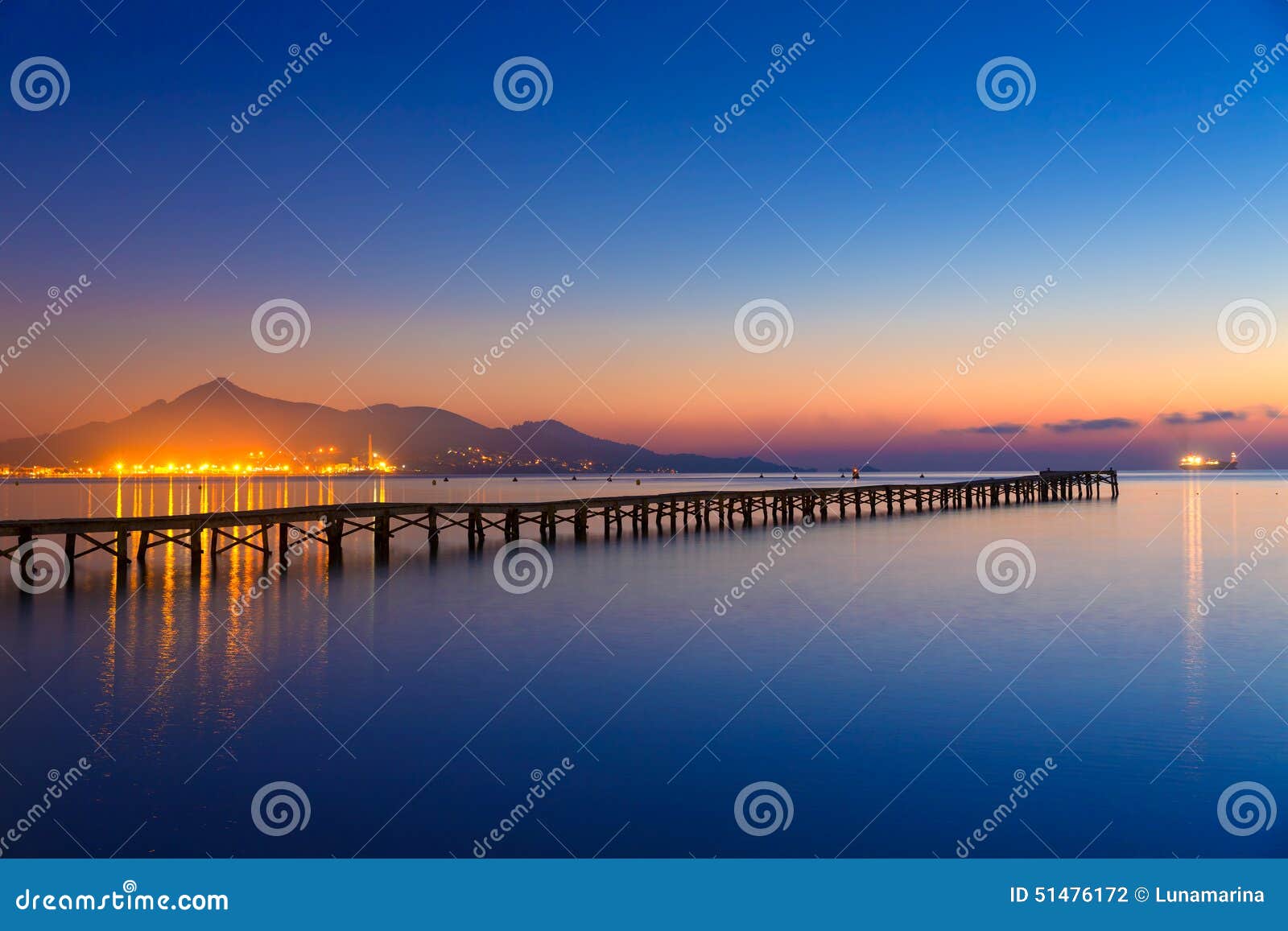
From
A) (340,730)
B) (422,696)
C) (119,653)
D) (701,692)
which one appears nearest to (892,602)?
(701,692)

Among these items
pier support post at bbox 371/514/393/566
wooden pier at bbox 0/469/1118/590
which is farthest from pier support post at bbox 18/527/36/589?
pier support post at bbox 371/514/393/566

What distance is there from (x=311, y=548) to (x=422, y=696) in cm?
2173

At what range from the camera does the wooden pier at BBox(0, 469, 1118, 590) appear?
23281mm

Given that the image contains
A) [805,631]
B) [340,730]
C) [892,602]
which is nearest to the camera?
[340,730]

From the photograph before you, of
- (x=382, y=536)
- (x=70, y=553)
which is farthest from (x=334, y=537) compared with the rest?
(x=70, y=553)

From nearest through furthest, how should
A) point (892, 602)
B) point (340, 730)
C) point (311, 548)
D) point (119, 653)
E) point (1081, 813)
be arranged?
point (1081, 813) → point (340, 730) → point (119, 653) → point (892, 602) → point (311, 548)

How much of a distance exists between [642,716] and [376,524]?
20425 mm

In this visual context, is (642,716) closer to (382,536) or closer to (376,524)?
(382,536)

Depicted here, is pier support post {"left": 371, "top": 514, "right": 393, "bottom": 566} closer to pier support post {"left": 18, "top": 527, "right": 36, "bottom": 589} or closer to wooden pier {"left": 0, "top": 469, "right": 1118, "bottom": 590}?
wooden pier {"left": 0, "top": 469, "right": 1118, "bottom": 590}

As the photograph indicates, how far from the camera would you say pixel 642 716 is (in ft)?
33.2

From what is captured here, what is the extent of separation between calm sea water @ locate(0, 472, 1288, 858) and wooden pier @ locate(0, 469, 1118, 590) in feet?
10.3

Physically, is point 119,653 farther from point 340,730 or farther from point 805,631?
point 805,631

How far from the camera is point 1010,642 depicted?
14.4 meters

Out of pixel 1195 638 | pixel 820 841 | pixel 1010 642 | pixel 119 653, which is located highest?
pixel 1195 638
